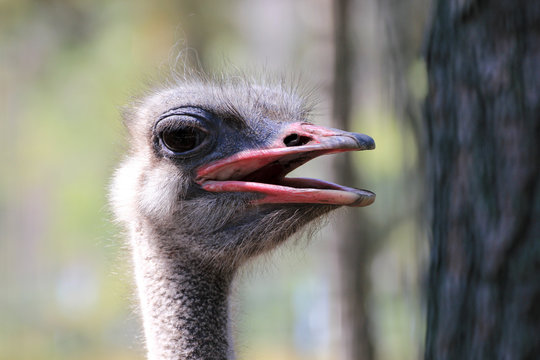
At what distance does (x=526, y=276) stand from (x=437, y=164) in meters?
0.37

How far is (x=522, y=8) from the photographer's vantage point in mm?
1599

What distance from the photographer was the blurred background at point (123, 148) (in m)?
3.73

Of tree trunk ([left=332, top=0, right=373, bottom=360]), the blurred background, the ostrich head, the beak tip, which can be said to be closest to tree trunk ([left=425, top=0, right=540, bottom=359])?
the beak tip

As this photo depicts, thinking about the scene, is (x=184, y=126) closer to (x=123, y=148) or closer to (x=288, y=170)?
(x=288, y=170)

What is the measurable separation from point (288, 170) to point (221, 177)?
220 mm

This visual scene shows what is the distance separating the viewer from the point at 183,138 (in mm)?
2518

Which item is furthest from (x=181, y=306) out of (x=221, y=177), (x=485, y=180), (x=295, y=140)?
(x=485, y=180)

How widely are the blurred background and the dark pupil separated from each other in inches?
20.5

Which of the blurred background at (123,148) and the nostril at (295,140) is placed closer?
the nostril at (295,140)

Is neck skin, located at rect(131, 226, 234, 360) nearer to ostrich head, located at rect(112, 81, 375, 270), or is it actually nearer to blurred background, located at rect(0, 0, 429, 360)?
ostrich head, located at rect(112, 81, 375, 270)

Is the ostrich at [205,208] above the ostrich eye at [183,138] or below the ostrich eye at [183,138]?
below

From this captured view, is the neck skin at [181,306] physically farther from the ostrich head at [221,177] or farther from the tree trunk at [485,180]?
the tree trunk at [485,180]

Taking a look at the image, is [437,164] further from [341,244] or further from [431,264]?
[341,244]

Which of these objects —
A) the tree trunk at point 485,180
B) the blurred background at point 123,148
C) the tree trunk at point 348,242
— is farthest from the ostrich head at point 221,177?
the tree trunk at point 348,242
